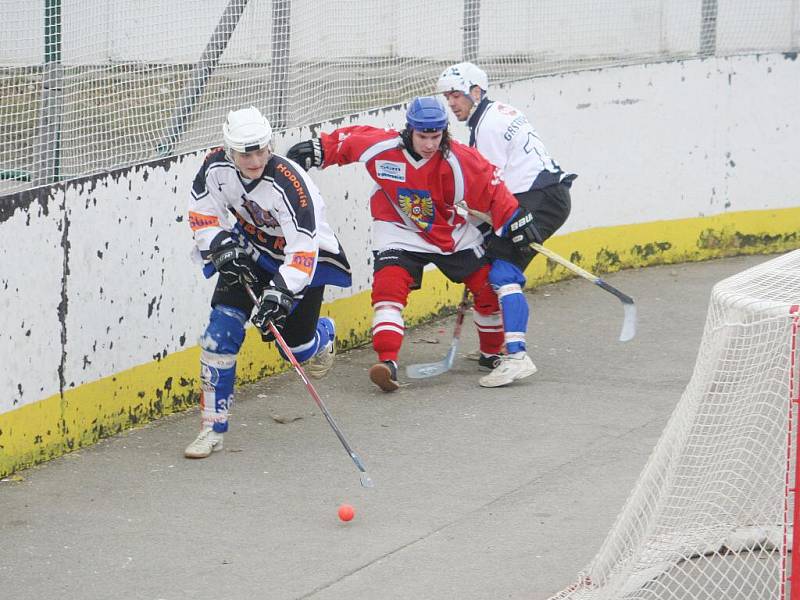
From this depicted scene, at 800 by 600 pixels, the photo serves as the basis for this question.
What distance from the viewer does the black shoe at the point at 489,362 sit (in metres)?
7.13

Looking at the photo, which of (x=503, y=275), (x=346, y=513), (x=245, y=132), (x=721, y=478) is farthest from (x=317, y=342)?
(x=721, y=478)

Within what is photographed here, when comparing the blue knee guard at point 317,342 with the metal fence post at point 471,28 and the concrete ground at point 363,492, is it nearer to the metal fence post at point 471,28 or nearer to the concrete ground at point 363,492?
the concrete ground at point 363,492

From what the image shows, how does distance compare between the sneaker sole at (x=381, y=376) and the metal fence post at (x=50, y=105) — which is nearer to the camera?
the metal fence post at (x=50, y=105)

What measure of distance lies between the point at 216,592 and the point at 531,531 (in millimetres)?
1198

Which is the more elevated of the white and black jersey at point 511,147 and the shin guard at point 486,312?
the white and black jersey at point 511,147

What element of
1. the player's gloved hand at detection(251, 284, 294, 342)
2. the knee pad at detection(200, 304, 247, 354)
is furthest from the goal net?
the knee pad at detection(200, 304, 247, 354)

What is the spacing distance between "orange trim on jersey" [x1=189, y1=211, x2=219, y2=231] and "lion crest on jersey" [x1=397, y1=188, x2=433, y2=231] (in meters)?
1.25

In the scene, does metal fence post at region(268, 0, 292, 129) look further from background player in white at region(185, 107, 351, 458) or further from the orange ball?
the orange ball

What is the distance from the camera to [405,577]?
4504 millimetres

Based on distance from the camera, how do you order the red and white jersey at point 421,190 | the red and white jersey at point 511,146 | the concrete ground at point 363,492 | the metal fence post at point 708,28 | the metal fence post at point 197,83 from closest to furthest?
the concrete ground at point 363,492 < the metal fence post at point 197,83 < the red and white jersey at point 421,190 < the red and white jersey at point 511,146 < the metal fence post at point 708,28

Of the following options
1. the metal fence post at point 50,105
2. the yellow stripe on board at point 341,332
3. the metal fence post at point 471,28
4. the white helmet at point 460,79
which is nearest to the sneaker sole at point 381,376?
the yellow stripe on board at point 341,332

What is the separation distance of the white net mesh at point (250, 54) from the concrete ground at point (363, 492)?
4.32ft


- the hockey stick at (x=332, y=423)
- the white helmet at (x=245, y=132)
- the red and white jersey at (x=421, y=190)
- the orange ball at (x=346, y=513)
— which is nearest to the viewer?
the orange ball at (x=346, y=513)

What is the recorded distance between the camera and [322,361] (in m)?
6.64
